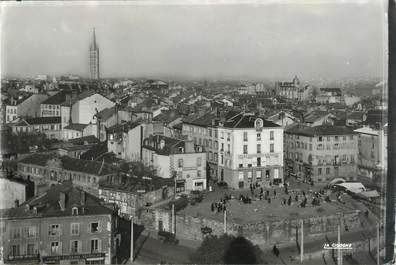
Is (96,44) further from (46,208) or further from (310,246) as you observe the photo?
(310,246)

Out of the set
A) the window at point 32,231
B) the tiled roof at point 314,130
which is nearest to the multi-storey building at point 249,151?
the tiled roof at point 314,130

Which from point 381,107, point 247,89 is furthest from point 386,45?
point 247,89

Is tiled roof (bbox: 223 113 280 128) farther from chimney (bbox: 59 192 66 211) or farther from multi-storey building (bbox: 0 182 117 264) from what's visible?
chimney (bbox: 59 192 66 211)

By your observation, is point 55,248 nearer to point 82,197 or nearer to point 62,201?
point 62,201

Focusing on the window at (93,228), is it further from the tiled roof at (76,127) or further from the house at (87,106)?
the house at (87,106)

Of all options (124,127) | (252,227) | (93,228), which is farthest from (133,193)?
(252,227)

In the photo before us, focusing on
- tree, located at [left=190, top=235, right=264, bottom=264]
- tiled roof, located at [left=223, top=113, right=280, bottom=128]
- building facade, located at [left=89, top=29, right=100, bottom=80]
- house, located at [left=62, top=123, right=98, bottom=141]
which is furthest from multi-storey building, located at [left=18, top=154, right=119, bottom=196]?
tiled roof, located at [left=223, top=113, right=280, bottom=128]
